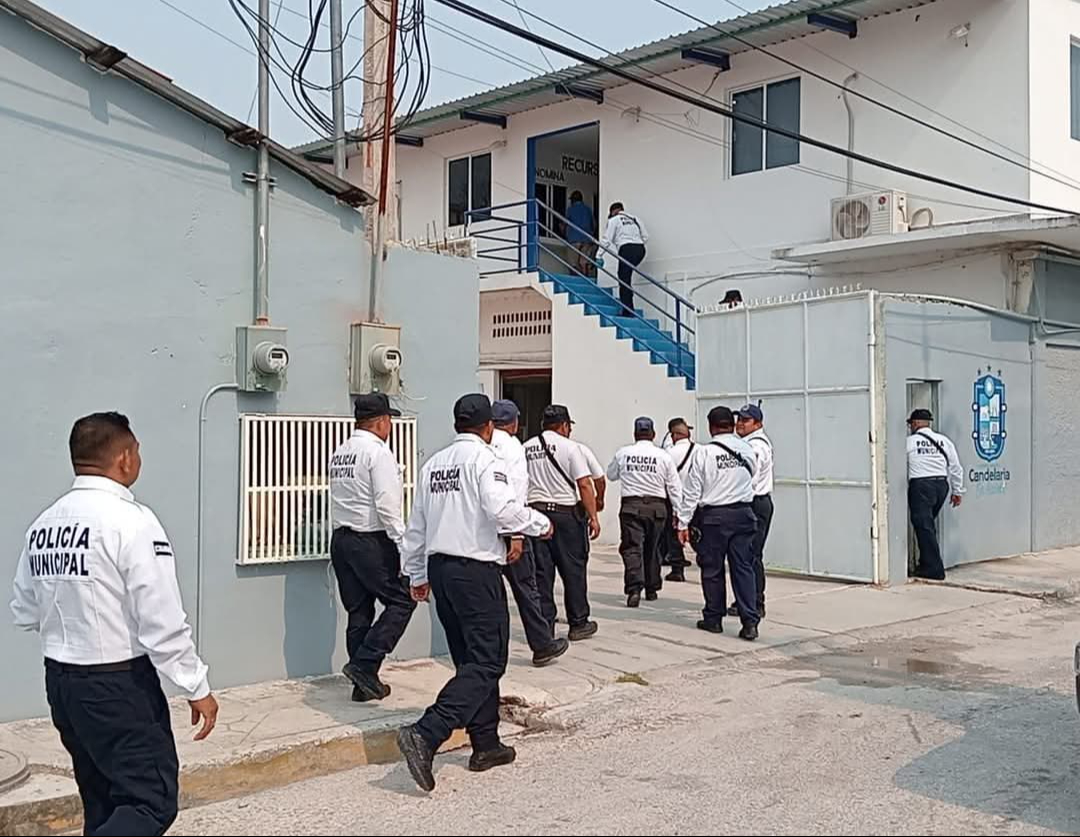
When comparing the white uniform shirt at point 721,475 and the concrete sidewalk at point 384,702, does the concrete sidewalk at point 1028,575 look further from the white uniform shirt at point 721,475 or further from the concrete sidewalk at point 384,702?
the white uniform shirt at point 721,475

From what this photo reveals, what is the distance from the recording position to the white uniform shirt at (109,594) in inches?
161

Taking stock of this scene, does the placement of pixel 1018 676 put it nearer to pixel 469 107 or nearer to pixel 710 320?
pixel 710 320

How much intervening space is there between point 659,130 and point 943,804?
1510 cm

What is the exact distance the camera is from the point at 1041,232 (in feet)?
46.9

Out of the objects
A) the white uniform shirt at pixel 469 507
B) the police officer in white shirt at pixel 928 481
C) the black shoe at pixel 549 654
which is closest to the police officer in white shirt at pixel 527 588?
the black shoe at pixel 549 654

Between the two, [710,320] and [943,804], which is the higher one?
[710,320]

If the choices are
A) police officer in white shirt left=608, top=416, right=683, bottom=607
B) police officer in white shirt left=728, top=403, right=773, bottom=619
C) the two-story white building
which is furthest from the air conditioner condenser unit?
police officer in white shirt left=728, top=403, right=773, bottom=619

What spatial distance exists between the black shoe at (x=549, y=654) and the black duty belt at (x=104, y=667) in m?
4.82

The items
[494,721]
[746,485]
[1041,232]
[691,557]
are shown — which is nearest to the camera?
[494,721]

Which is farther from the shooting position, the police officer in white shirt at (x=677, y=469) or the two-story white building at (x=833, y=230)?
the two-story white building at (x=833, y=230)

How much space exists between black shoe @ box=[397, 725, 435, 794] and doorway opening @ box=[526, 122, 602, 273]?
14614 millimetres

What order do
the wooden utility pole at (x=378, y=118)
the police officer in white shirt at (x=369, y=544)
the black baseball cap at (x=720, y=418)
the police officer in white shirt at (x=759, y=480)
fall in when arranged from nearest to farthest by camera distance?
the police officer in white shirt at (x=369, y=544) < the wooden utility pole at (x=378, y=118) < the black baseball cap at (x=720, y=418) < the police officer in white shirt at (x=759, y=480)

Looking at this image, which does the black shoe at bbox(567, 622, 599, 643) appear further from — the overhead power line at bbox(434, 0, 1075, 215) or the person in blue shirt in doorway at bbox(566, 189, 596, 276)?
the person in blue shirt in doorway at bbox(566, 189, 596, 276)

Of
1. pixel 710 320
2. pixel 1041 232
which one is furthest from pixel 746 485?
pixel 1041 232
